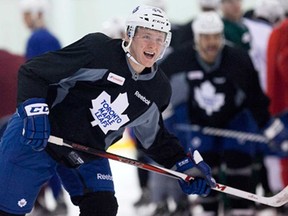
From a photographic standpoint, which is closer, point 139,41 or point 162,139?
point 139,41

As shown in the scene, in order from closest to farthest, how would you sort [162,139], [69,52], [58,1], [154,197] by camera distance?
1. [69,52]
2. [162,139]
3. [154,197]
4. [58,1]

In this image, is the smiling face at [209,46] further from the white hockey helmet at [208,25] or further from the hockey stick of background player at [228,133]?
the hockey stick of background player at [228,133]

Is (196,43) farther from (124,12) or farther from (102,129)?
(124,12)

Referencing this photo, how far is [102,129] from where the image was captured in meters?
3.68

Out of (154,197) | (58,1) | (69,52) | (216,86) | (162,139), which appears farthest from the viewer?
(58,1)

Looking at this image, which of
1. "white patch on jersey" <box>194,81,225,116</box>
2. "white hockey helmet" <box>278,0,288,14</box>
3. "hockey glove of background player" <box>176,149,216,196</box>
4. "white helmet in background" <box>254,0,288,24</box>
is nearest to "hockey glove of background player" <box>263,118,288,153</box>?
"white patch on jersey" <box>194,81,225,116</box>

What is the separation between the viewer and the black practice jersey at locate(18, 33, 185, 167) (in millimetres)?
3504

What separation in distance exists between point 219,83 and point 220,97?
0.08 meters

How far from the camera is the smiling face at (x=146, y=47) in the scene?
11.8 feet

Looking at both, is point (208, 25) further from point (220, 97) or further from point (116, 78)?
point (116, 78)

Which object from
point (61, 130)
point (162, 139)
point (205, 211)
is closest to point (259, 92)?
point (205, 211)

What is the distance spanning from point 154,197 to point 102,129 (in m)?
2.17

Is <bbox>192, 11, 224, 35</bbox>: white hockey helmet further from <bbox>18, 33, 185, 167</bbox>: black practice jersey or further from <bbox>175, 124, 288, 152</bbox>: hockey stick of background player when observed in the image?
<bbox>18, 33, 185, 167</bbox>: black practice jersey

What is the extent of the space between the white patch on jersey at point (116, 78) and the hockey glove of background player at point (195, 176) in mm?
485
